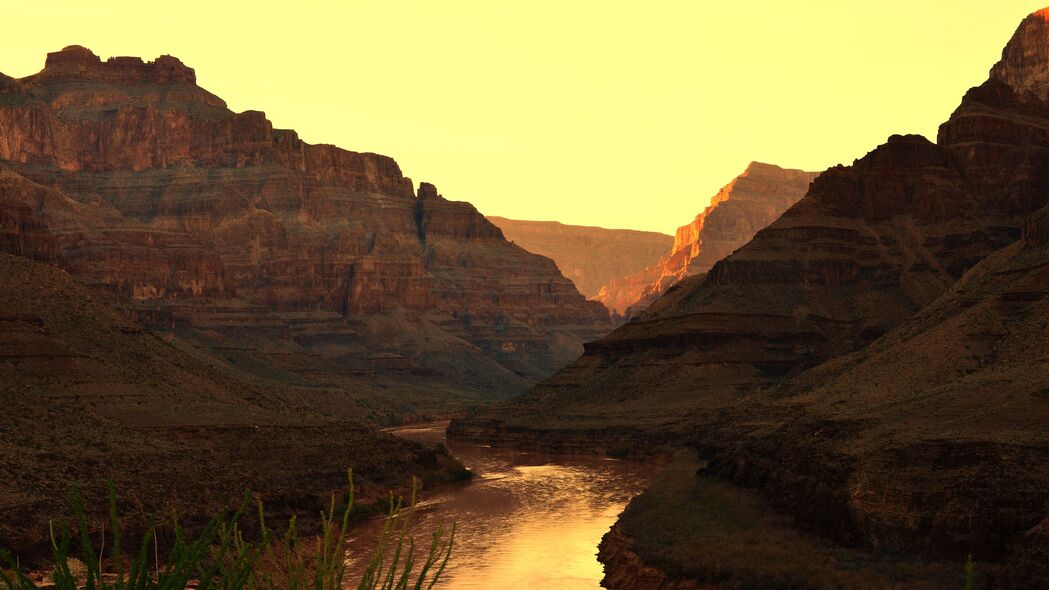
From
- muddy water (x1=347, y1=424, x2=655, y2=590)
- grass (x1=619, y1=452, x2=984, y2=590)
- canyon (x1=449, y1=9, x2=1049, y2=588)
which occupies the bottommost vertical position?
muddy water (x1=347, y1=424, x2=655, y2=590)

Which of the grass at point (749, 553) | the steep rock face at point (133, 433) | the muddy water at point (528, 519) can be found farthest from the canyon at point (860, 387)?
the steep rock face at point (133, 433)

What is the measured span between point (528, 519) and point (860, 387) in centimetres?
2761

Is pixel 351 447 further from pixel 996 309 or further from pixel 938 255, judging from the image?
pixel 938 255

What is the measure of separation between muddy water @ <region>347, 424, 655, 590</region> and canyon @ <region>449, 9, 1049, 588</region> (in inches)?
134

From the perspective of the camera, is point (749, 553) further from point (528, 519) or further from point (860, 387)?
point (860, 387)

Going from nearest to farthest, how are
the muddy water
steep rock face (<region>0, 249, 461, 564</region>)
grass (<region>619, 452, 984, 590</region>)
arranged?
grass (<region>619, 452, 984, 590</region>), the muddy water, steep rock face (<region>0, 249, 461, 564</region>)

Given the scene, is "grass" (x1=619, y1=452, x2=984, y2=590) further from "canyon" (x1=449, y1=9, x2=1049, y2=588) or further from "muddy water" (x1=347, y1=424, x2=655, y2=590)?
"muddy water" (x1=347, y1=424, x2=655, y2=590)

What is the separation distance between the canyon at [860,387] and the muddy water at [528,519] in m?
3.41

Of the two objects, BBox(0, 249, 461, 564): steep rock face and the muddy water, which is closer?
the muddy water

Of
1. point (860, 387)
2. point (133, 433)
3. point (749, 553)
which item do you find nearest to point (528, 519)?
point (133, 433)

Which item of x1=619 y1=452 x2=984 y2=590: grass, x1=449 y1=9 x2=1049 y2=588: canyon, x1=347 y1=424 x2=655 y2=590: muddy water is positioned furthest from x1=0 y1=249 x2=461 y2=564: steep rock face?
x1=449 y1=9 x2=1049 y2=588: canyon

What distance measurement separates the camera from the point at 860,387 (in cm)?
11475

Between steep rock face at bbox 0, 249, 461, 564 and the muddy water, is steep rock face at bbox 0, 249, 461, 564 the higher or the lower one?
the higher one

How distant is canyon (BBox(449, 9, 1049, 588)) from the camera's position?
6375 cm
